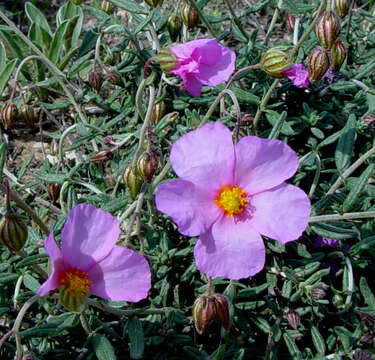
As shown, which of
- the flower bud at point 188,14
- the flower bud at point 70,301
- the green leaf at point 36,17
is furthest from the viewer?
the green leaf at point 36,17

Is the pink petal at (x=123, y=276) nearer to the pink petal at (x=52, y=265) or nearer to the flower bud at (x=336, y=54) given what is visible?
the pink petal at (x=52, y=265)

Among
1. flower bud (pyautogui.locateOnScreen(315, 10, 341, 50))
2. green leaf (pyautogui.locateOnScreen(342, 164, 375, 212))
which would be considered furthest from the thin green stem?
flower bud (pyautogui.locateOnScreen(315, 10, 341, 50))

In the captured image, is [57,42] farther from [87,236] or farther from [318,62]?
[87,236]

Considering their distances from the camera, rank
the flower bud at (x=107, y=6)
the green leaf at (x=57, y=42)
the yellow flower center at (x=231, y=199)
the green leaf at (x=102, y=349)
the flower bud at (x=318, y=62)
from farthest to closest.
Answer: the green leaf at (x=57, y=42) < the flower bud at (x=107, y=6) < the flower bud at (x=318, y=62) < the green leaf at (x=102, y=349) < the yellow flower center at (x=231, y=199)

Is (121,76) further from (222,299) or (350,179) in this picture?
(222,299)

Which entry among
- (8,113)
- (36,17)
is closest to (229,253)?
(8,113)

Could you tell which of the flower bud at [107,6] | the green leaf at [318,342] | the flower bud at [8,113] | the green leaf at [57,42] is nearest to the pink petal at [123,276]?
the green leaf at [318,342]

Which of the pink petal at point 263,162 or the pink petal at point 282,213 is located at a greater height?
the pink petal at point 263,162
